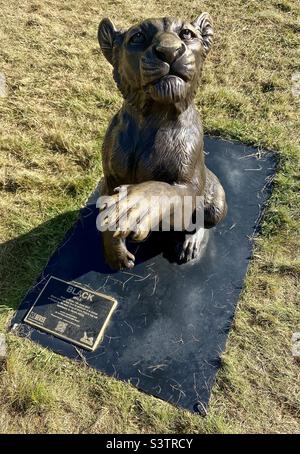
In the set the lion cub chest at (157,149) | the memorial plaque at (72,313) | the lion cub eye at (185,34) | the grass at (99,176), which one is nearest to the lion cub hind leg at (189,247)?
the grass at (99,176)

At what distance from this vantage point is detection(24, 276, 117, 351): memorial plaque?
10.8 feet

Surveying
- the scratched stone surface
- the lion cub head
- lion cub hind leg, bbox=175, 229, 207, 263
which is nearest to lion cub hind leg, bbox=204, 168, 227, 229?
lion cub hind leg, bbox=175, 229, 207, 263

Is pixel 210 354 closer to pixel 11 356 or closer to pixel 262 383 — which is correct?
pixel 262 383

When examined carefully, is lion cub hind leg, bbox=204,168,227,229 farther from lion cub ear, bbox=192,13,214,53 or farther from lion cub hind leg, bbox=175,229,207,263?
lion cub ear, bbox=192,13,214,53

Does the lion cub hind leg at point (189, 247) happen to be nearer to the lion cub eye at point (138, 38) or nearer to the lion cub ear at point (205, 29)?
the lion cub ear at point (205, 29)

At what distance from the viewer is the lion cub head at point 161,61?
247 centimetres

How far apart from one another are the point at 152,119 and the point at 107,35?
1.90 feet

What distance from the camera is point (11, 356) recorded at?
10.6ft

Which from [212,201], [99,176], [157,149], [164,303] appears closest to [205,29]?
Answer: [157,149]

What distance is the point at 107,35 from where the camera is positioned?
9.41ft

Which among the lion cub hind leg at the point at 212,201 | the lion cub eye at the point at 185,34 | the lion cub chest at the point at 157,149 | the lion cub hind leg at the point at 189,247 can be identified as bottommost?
the lion cub hind leg at the point at 189,247

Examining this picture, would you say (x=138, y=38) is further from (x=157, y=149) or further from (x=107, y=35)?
(x=157, y=149)

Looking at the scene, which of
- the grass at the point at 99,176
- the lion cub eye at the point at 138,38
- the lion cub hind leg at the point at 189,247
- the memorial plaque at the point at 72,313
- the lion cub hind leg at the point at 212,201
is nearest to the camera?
the lion cub eye at the point at 138,38
